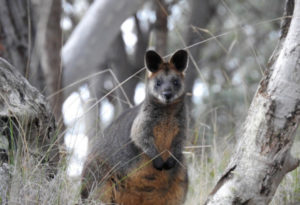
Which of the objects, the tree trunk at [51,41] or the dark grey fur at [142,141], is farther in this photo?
the tree trunk at [51,41]

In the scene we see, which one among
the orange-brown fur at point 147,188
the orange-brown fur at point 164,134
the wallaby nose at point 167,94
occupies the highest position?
the wallaby nose at point 167,94

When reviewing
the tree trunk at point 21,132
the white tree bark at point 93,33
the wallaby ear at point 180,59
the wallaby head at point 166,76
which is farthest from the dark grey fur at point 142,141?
the white tree bark at point 93,33

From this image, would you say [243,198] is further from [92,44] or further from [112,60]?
[112,60]

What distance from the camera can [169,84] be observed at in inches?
223

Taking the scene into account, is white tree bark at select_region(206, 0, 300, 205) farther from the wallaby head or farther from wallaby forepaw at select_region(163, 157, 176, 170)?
the wallaby head

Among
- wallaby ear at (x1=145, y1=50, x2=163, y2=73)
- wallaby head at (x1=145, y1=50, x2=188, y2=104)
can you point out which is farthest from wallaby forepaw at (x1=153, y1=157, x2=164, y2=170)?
wallaby ear at (x1=145, y1=50, x2=163, y2=73)

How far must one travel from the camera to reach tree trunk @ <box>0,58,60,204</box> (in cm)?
426

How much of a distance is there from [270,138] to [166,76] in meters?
1.86

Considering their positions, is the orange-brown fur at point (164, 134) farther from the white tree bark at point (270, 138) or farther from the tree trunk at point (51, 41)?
the tree trunk at point (51, 41)

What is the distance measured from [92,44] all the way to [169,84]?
12.1ft

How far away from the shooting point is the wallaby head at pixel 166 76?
5609 mm

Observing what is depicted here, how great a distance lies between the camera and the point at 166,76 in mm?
5785

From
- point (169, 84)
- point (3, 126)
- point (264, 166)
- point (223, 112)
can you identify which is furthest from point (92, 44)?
point (264, 166)

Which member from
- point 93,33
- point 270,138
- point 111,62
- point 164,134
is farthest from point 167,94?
point 111,62
